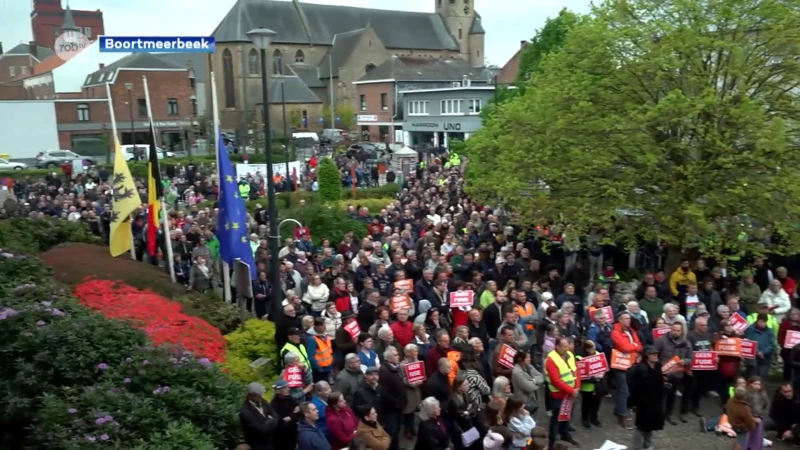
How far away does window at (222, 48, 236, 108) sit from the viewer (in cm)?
7625

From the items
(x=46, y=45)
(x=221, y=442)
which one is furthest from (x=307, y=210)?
(x=46, y=45)

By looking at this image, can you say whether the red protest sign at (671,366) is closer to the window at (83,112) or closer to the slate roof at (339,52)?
the window at (83,112)

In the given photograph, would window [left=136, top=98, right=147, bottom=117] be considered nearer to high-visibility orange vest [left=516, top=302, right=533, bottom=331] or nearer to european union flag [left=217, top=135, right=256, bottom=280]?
european union flag [left=217, top=135, right=256, bottom=280]

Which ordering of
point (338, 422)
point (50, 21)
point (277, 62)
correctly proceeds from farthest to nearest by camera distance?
1. point (50, 21)
2. point (277, 62)
3. point (338, 422)

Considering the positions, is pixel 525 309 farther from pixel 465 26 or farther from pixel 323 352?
pixel 465 26

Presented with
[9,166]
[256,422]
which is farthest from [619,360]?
[9,166]

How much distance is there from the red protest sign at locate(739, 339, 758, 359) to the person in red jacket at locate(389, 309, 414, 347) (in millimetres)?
5197

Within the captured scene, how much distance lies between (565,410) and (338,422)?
12.0 ft

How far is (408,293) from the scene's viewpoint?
1373 centimetres

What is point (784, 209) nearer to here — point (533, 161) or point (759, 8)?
point (759, 8)

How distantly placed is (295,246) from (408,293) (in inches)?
197

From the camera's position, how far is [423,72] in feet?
241

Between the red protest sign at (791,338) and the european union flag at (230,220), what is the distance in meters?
9.41

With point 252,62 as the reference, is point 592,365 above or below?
below
